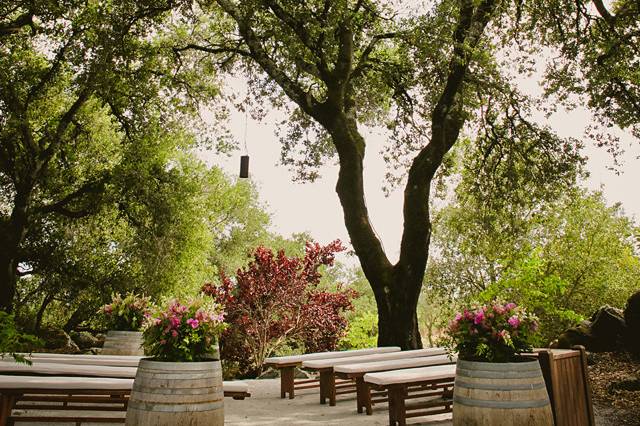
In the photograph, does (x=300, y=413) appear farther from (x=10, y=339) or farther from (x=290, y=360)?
(x=10, y=339)

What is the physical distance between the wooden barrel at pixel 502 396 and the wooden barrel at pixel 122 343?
5749 millimetres

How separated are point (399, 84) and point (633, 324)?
20.4ft

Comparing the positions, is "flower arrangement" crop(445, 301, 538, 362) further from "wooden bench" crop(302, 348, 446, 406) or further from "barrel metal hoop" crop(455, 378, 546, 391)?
"wooden bench" crop(302, 348, 446, 406)

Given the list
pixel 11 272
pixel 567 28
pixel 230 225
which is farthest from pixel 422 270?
pixel 230 225

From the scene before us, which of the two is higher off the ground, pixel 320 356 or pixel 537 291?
pixel 537 291

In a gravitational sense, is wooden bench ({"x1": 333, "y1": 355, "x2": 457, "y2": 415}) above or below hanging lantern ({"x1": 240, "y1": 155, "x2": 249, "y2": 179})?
below

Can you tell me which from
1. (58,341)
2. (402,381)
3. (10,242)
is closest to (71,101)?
(10,242)

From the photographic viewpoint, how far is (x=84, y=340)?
1382cm

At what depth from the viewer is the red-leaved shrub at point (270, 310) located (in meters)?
11.9

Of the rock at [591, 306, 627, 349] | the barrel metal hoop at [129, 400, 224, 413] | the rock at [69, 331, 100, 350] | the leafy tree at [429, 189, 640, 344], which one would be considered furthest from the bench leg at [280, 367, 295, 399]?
the rock at [69, 331, 100, 350]

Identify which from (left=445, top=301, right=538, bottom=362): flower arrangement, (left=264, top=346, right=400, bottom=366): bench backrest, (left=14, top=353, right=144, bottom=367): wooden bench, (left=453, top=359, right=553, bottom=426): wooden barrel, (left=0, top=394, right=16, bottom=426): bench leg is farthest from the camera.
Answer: (left=264, top=346, right=400, bottom=366): bench backrest

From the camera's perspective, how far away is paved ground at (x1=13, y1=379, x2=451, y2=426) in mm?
5461

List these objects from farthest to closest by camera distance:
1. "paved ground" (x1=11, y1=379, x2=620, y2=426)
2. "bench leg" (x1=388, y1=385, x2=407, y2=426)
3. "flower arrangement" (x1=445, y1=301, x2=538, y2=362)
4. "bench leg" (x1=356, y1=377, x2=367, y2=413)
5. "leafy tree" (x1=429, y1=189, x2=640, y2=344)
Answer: "leafy tree" (x1=429, y1=189, x2=640, y2=344) < "bench leg" (x1=356, y1=377, x2=367, y2=413) < "paved ground" (x1=11, y1=379, x2=620, y2=426) < "bench leg" (x1=388, y1=385, x2=407, y2=426) < "flower arrangement" (x1=445, y1=301, x2=538, y2=362)

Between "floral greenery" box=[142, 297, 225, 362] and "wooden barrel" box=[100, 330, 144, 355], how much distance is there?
4152 mm
